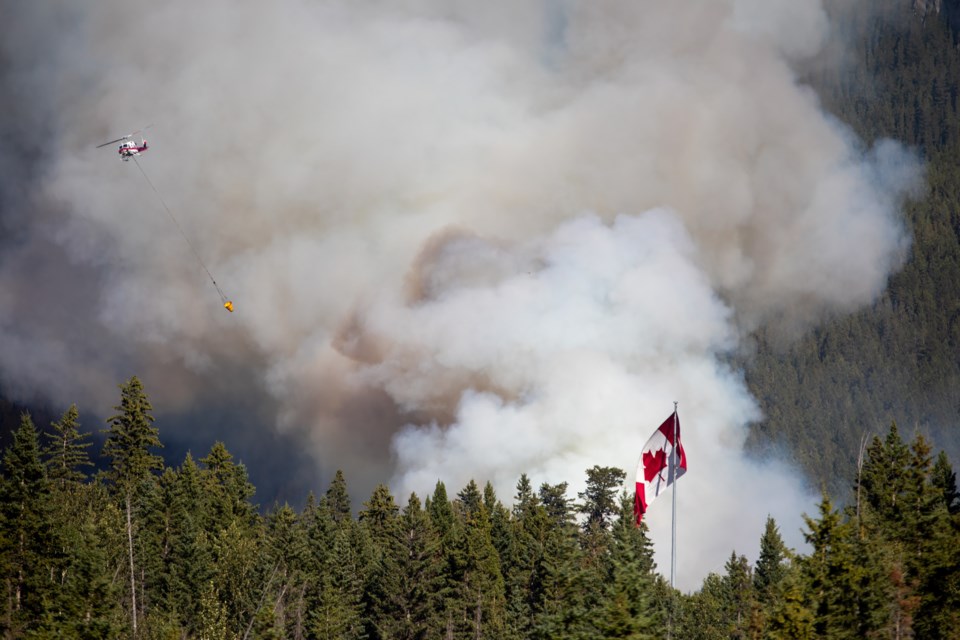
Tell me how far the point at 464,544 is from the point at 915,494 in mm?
43784

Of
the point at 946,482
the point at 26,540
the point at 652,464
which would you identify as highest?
the point at 946,482

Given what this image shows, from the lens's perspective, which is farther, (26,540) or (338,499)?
(338,499)

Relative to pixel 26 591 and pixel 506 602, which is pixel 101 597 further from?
pixel 506 602

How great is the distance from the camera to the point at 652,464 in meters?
79.9

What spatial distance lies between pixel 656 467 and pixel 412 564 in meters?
46.2

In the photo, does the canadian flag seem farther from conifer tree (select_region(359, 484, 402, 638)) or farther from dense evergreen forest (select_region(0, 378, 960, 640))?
conifer tree (select_region(359, 484, 402, 638))

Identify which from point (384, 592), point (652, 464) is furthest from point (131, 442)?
point (652, 464)

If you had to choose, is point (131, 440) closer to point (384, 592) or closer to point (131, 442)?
point (131, 442)

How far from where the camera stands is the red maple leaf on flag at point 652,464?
260ft

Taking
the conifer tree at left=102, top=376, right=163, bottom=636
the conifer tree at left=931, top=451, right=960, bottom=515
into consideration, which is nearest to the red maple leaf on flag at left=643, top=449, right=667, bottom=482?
the conifer tree at left=931, top=451, right=960, bottom=515

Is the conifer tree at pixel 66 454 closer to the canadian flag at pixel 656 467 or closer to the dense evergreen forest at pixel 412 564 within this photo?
the dense evergreen forest at pixel 412 564

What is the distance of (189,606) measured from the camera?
118250 mm

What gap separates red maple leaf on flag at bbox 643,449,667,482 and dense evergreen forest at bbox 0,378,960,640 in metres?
3.38

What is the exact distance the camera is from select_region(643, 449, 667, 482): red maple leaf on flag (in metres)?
79.4
